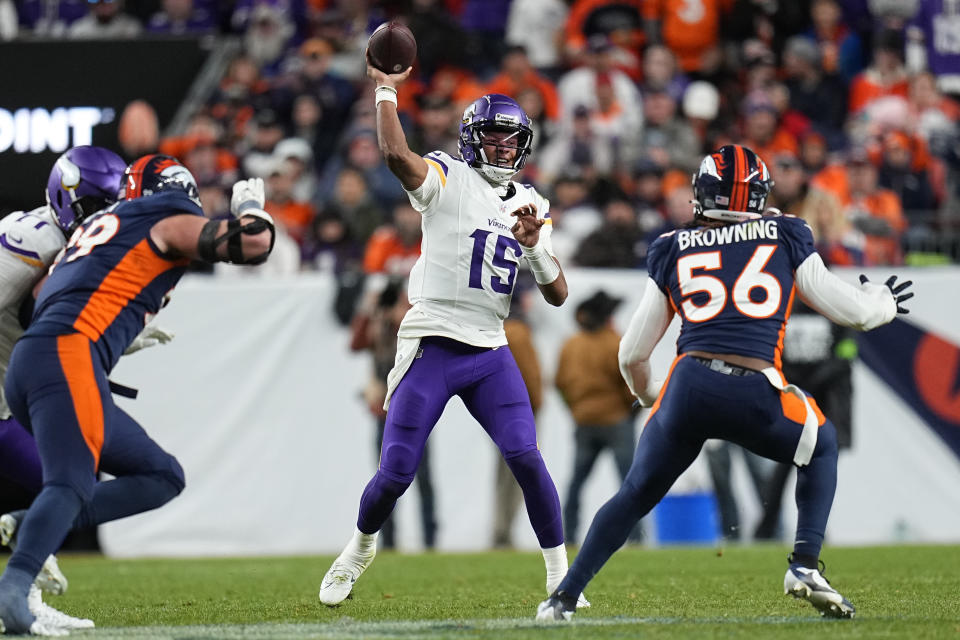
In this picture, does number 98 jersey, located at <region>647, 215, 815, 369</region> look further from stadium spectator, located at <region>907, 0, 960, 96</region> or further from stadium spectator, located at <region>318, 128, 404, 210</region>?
stadium spectator, located at <region>907, 0, 960, 96</region>

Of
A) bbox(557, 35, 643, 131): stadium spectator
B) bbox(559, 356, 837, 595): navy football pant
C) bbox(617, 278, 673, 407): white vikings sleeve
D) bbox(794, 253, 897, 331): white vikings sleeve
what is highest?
bbox(557, 35, 643, 131): stadium spectator

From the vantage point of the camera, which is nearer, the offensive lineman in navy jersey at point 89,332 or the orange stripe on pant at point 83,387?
the offensive lineman in navy jersey at point 89,332

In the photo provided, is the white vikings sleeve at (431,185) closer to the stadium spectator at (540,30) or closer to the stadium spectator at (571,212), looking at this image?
the stadium spectator at (571,212)

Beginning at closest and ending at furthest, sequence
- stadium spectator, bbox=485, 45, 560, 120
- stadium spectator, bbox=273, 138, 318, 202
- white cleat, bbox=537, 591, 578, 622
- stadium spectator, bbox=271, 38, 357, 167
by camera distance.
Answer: white cleat, bbox=537, 591, 578, 622, stadium spectator, bbox=273, 138, 318, 202, stadium spectator, bbox=485, 45, 560, 120, stadium spectator, bbox=271, 38, 357, 167

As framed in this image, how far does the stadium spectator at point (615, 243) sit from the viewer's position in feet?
40.0

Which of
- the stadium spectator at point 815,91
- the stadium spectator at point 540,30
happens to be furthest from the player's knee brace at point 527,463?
the stadium spectator at point 540,30

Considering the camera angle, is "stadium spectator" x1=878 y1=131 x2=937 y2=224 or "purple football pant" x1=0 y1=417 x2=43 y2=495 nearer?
"purple football pant" x1=0 y1=417 x2=43 y2=495

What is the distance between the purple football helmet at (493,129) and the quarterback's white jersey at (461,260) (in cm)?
10

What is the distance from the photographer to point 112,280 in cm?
545

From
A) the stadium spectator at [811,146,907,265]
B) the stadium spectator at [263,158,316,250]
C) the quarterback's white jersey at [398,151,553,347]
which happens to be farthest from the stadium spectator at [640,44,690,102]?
the quarterback's white jersey at [398,151,553,347]

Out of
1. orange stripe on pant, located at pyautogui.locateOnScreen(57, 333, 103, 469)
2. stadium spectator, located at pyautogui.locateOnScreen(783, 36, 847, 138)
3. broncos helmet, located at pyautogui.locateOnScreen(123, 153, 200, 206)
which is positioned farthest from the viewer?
stadium spectator, located at pyautogui.locateOnScreen(783, 36, 847, 138)

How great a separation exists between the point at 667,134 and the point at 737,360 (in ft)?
28.9

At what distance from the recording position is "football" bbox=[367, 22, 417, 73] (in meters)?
6.00

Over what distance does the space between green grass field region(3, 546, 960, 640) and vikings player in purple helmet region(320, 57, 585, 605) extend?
56 centimetres
